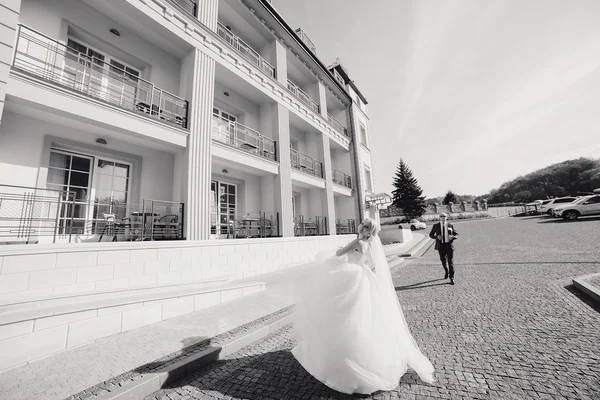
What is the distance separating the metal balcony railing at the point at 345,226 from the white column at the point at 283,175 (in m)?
6.34

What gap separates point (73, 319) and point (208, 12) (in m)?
9.98

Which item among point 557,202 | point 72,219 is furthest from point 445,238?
point 557,202

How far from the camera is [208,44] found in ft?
28.1

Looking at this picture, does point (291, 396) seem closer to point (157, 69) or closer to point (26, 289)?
point (26, 289)

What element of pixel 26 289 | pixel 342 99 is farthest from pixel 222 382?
pixel 342 99

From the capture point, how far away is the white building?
5.02 m

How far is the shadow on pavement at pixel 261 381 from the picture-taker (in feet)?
7.92

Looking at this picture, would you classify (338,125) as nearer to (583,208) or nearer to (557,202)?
(583,208)

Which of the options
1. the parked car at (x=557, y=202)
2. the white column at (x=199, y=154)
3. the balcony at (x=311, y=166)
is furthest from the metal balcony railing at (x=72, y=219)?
the parked car at (x=557, y=202)

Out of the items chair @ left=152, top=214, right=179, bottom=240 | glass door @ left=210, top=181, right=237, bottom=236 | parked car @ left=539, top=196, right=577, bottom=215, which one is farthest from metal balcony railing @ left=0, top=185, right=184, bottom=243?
parked car @ left=539, top=196, right=577, bottom=215

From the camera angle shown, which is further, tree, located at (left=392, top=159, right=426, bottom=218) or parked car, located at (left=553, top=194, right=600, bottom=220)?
tree, located at (left=392, top=159, right=426, bottom=218)

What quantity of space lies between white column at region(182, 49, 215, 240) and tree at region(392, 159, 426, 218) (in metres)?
40.4

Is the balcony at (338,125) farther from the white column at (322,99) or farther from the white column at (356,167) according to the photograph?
the white column at (322,99)

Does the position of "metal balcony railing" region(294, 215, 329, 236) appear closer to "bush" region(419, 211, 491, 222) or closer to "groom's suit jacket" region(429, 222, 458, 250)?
"groom's suit jacket" region(429, 222, 458, 250)
